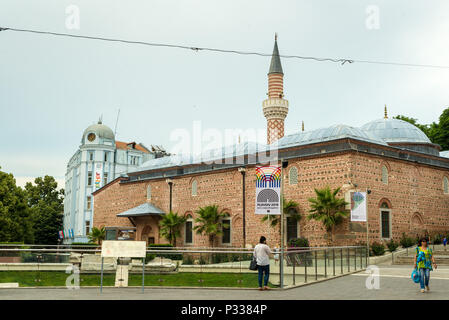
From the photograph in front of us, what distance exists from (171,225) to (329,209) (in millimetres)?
13068

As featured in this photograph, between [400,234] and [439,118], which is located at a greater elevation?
[439,118]

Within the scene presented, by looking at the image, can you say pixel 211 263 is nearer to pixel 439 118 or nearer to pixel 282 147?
pixel 282 147

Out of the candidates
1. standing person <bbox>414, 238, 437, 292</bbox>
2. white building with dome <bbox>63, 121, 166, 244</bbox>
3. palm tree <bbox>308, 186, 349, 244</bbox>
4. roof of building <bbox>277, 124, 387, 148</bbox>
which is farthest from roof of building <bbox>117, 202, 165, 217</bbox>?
standing person <bbox>414, 238, 437, 292</bbox>

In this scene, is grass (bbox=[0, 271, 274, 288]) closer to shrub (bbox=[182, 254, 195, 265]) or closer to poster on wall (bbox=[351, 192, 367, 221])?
shrub (bbox=[182, 254, 195, 265])

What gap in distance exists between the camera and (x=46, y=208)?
63.8 metres

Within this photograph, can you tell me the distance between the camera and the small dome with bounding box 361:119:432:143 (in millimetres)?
33375

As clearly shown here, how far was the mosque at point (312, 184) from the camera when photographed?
82.0ft

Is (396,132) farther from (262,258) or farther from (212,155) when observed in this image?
(262,258)

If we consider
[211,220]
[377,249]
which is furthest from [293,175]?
[211,220]

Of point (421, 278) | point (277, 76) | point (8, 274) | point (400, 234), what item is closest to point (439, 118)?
point (277, 76)

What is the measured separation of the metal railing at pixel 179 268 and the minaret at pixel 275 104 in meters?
25.1

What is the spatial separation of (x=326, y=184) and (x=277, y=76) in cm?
1745

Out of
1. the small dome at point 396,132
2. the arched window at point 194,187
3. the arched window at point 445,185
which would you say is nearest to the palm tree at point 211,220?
the arched window at point 194,187

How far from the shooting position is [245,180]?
29.7m
